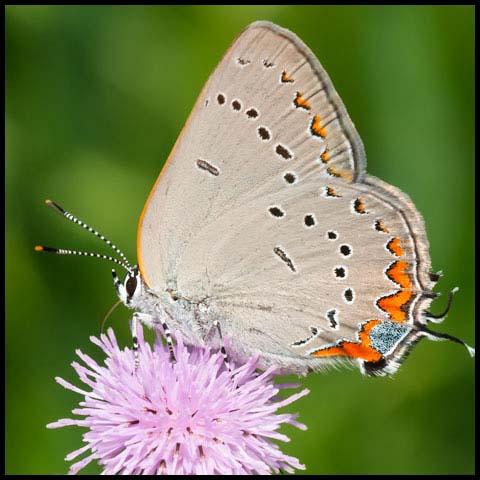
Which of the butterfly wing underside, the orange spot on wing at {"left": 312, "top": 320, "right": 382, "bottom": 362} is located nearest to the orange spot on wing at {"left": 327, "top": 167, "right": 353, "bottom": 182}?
the butterfly wing underside

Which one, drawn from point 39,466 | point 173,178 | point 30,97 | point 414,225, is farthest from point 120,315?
point 414,225

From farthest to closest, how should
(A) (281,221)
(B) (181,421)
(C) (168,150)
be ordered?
1. (C) (168,150)
2. (A) (281,221)
3. (B) (181,421)

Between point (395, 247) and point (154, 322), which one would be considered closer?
point (395, 247)

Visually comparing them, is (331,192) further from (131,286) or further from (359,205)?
(131,286)

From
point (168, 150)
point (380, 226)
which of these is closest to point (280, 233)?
point (380, 226)

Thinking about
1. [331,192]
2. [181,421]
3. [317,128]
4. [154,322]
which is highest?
[317,128]

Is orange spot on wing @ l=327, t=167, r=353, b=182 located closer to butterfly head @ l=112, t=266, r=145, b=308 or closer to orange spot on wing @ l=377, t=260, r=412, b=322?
orange spot on wing @ l=377, t=260, r=412, b=322

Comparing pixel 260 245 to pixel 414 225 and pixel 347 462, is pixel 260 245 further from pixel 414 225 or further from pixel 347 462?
pixel 347 462
